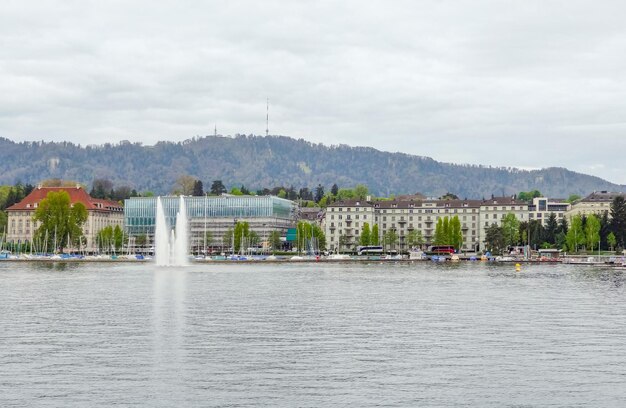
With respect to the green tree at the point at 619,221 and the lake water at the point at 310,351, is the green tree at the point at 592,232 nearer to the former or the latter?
the green tree at the point at 619,221

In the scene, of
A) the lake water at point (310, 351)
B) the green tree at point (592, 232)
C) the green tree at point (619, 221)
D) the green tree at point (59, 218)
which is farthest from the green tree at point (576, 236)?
the lake water at point (310, 351)

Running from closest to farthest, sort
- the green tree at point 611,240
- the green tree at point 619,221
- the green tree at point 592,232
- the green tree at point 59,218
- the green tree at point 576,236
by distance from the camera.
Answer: the green tree at point 619,221
the green tree at point 592,232
the green tree at point 611,240
the green tree at point 59,218
the green tree at point 576,236

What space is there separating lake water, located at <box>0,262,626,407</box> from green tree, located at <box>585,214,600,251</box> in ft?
404

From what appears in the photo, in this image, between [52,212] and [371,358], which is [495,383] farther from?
[52,212]

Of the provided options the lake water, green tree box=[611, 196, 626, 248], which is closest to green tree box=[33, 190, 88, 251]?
green tree box=[611, 196, 626, 248]

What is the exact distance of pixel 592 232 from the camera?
625ft

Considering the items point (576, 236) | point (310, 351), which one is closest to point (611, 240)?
point (576, 236)

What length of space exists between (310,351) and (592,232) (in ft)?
529

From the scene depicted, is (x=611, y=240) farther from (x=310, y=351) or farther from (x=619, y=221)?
(x=310, y=351)

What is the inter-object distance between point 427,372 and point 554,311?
27.4 meters

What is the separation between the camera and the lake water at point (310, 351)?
3184cm

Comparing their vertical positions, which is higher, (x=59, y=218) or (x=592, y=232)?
(x=59, y=218)

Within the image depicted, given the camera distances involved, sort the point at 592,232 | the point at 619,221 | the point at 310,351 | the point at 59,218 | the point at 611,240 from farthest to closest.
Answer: the point at 611,240 → the point at 59,218 → the point at 592,232 → the point at 619,221 → the point at 310,351

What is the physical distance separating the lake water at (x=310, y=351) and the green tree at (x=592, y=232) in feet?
404
